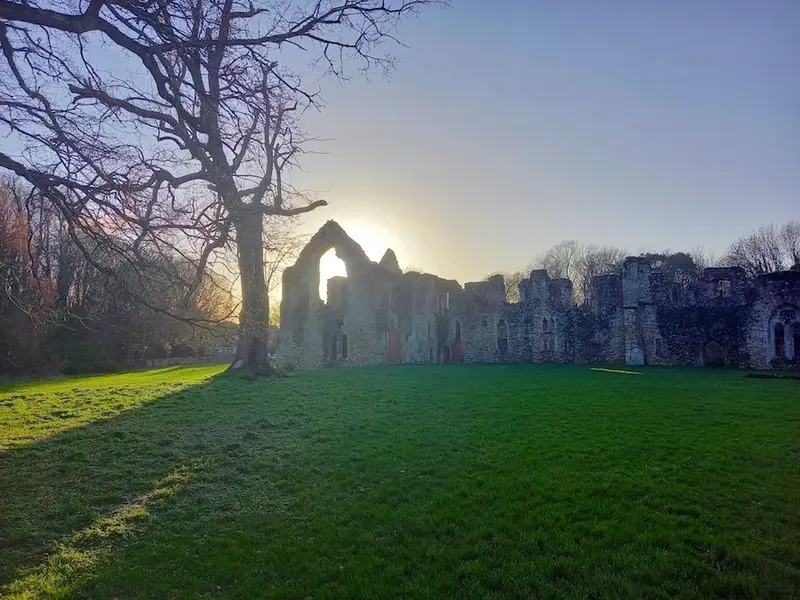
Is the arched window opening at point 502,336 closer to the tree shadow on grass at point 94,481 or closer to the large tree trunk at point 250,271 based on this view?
the large tree trunk at point 250,271

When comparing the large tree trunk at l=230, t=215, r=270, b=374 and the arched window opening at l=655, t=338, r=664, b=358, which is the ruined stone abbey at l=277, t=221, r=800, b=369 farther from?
the large tree trunk at l=230, t=215, r=270, b=374

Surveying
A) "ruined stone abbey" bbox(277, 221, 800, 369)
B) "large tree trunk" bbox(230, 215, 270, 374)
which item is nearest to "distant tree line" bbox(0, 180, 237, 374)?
"large tree trunk" bbox(230, 215, 270, 374)

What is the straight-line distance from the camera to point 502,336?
124ft

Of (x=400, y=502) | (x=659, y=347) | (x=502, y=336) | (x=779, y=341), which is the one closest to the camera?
(x=400, y=502)

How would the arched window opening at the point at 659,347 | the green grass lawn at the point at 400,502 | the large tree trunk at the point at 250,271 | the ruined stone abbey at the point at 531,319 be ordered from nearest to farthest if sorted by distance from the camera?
the green grass lawn at the point at 400,502 → the large tree trunk at the point at 250,271 → the ruined stone abbey at the point at 531,319 → the arched window opening at the point at 659,347

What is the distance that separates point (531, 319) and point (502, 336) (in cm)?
246

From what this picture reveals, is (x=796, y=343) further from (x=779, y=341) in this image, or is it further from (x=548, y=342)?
(x=548, y=342)

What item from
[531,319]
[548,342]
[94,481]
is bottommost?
[94,481]

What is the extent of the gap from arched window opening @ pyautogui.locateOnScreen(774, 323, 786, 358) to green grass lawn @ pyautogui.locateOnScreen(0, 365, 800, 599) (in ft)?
54.7

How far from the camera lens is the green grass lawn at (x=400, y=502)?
5.64 m

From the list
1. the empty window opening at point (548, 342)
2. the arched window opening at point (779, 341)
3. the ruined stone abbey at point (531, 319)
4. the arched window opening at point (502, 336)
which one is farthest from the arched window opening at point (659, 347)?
the arched window opening at point (502, 336)

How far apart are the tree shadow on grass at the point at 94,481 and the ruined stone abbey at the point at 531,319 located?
69.6ft

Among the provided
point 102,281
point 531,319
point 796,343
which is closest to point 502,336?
point 531,319

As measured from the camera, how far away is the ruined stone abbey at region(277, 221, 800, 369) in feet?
96.3
